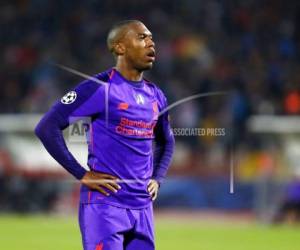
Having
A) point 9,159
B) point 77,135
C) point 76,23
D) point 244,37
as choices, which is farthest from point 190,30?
point 77,135

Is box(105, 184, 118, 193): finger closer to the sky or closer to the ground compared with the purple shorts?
closer to the sky

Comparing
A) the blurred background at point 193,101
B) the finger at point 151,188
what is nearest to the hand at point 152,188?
the finger at point 151,188

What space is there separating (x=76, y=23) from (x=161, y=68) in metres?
2.57

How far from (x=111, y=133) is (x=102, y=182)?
0.29m

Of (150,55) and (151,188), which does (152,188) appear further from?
(150,55)

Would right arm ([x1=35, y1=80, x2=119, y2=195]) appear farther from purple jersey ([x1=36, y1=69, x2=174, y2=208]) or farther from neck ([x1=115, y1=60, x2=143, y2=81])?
neck ([x1=115, y1=60, x2=143, y2=81])

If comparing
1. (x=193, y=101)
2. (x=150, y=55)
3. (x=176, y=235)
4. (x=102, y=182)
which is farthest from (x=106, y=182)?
(x=193, y=101)

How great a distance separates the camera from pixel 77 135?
615cm

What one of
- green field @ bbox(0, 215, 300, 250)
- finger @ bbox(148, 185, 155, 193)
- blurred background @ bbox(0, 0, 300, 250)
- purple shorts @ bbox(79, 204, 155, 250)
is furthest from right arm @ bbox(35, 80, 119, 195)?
blurred background @ bbox(0, 0, 300, 250)

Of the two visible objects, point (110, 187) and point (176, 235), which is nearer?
point (110, 187)

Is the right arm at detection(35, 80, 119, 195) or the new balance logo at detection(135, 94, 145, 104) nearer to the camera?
the right arm at detection(35, 80, 119, 195)

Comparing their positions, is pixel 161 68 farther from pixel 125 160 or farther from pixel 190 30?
pixel 125 160

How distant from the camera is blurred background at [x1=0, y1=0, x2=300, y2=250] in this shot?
48.0 feet

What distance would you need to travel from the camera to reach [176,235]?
12.5m
